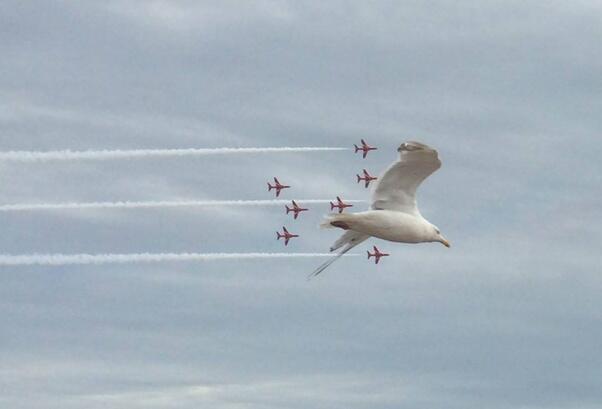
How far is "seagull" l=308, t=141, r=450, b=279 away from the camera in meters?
134

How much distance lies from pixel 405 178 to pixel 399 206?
323 centimetres

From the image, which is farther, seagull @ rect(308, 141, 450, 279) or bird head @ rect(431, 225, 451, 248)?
bird head @ rect(431, 225, 451, 248)

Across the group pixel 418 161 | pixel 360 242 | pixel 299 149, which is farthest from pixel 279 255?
pixel 418 161

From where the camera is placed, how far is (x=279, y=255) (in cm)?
17325

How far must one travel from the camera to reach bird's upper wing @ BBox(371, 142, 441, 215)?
438 feet

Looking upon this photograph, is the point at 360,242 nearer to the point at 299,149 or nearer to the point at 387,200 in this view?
the point at 387,200

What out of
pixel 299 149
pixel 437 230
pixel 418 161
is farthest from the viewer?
pixel 299 149

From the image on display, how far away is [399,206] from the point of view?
139500mm

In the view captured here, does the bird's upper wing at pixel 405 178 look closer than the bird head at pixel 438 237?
Yes

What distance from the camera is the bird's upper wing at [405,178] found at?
133625mm

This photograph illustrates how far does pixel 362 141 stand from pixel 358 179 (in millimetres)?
18616

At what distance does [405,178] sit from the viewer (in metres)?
137

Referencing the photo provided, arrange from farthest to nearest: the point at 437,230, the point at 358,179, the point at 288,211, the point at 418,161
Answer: the point at 288,211, the point at 358,179, the point at 437,230, the point at 418,161

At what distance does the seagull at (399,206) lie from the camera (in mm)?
134375
